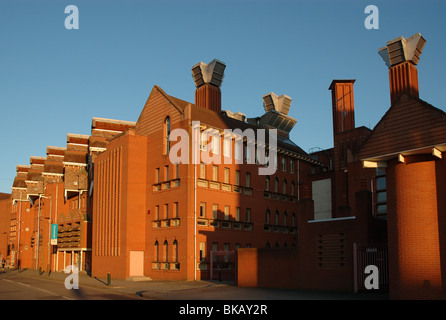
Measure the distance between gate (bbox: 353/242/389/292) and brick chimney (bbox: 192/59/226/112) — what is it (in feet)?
93.9

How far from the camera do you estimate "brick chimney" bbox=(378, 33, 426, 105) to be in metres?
41.6

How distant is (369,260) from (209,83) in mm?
30724

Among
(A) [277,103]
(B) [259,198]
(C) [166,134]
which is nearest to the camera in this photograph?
(C) [166,134]

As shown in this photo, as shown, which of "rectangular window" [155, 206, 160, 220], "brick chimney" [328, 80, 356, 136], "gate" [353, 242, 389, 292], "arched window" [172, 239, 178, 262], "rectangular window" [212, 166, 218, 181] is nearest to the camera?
"gate" [353, 242, 389, 292]

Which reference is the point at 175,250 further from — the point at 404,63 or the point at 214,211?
the point at 404,63

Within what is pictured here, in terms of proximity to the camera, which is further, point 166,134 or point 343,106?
point 343,106

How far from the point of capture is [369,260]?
23016mm

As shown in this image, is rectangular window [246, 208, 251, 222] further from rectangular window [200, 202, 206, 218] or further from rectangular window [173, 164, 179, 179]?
rectangular window [173, 164, 179, 179]

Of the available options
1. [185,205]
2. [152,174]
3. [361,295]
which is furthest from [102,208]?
[361,295]

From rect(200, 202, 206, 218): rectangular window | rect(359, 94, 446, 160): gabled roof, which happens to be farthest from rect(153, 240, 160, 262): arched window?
rect(359, 94, 446, 160): gabled roof

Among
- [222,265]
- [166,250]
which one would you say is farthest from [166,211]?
[222,265]

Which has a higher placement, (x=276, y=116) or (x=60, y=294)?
(x=276, y=116)

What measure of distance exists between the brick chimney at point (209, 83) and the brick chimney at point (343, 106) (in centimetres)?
1200

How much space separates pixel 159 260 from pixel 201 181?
7.48 meters
